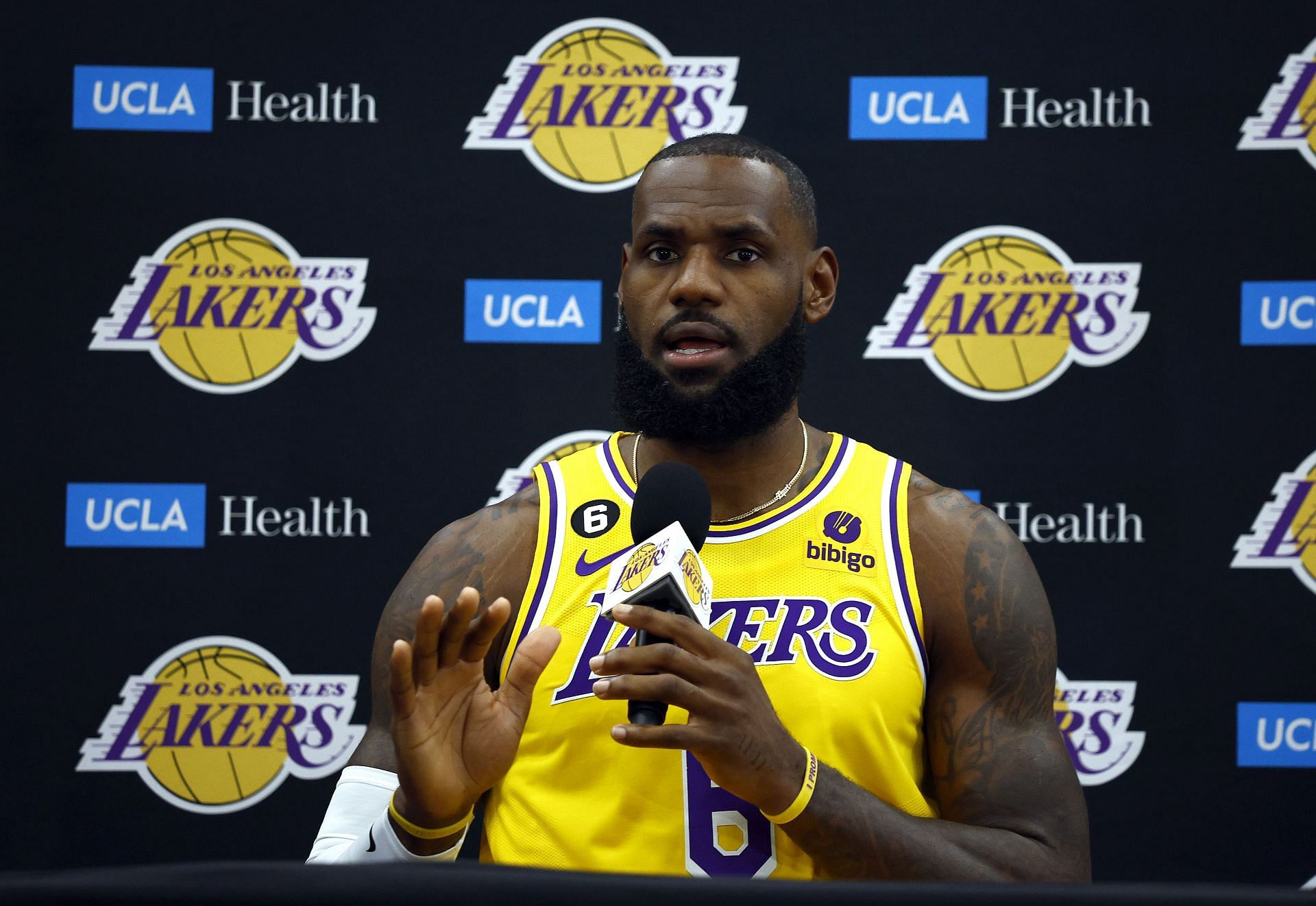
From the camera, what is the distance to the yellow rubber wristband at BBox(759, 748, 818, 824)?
1.19m

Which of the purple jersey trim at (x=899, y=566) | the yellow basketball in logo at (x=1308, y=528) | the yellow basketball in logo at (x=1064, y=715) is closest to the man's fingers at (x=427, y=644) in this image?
the purple jersey trim at (x=899, y=566)

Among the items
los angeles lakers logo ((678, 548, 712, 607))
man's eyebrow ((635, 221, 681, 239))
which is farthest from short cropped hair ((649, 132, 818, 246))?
los angeles lakers logo ((678, 548, 712, 607))

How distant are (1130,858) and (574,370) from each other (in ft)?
5.02

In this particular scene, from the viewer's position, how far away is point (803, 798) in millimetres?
1190

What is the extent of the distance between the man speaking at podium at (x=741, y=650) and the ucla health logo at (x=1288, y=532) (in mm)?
1049

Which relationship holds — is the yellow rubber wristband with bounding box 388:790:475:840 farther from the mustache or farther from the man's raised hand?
the mustache

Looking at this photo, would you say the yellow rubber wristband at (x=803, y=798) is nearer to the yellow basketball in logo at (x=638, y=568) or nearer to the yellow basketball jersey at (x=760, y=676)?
the yellow basketball jersey at (x=760, y=676)

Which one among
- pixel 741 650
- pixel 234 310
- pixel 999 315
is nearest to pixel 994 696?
pixel 741 650

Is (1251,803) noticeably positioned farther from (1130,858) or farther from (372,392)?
(372,392)

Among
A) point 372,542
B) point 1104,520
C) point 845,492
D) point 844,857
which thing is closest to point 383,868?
point 844,857

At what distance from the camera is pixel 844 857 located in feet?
4.05

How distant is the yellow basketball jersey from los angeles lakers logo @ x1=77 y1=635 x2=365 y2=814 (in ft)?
3.12

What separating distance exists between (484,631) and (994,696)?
69 centimetres

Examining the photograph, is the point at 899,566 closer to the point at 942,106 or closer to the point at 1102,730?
the point at 1102,730
